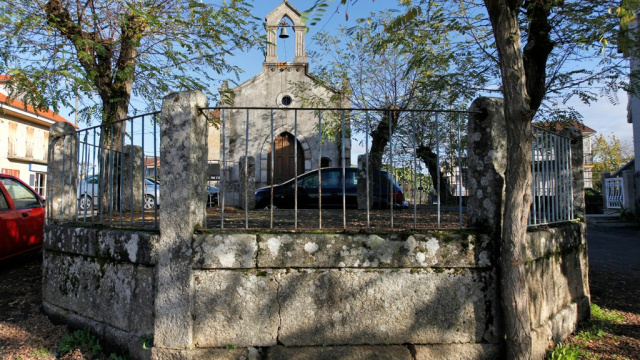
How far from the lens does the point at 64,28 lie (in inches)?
241

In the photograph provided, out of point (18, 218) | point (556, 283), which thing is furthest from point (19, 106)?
point (556, 283)

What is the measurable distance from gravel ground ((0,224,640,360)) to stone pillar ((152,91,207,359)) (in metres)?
1.06

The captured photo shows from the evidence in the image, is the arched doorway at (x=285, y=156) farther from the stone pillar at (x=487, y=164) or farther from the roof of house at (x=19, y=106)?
the stone pillar at (x=487, y=164)

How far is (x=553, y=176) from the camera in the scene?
4.62 metres

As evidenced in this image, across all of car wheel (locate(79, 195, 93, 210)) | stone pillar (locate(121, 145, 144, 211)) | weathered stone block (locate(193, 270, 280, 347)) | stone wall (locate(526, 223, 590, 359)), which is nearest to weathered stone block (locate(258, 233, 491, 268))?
weathered stone block (locate(193, 270, 280, 347))

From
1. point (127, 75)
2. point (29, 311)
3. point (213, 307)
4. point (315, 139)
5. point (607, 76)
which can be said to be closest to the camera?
point (213, 307)

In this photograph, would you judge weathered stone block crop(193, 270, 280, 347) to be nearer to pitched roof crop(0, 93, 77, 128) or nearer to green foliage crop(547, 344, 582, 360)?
green foliage crop(547, 344, 582, 360)

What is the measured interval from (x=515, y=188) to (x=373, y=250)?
120cm

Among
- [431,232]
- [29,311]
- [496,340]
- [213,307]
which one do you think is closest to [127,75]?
[29,311]

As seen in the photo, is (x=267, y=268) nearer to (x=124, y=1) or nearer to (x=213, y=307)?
(x=213, y=307)

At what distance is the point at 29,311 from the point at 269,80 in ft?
45.8

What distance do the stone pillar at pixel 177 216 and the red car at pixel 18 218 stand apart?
3885 mm

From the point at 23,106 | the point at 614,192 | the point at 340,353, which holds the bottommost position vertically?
the point at 340,353

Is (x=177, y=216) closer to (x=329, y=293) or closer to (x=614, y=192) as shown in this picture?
(x=329, y=293)
